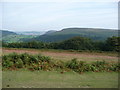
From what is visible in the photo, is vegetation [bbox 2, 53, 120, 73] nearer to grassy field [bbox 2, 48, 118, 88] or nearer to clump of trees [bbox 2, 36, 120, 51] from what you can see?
grassy field [bbox 2, 48, 118, 88]

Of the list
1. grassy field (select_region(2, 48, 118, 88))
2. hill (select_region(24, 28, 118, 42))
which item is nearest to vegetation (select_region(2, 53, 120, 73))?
grassy field (select_region(2, 48, 118, 88))

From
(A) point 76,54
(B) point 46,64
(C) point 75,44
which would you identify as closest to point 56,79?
(B) point 46,64

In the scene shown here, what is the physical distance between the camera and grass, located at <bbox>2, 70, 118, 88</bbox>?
2.56m

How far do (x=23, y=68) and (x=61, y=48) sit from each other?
1.71 m

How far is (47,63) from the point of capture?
371 cm

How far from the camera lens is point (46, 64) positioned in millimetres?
3631

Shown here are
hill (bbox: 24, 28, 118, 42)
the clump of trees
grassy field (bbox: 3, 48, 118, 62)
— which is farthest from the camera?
hill (bbox: 24, 28, 118, 42)

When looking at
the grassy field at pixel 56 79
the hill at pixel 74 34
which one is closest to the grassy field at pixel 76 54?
the hill at pixel 74 34

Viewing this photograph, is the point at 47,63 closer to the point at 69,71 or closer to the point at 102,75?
the point at 69,71

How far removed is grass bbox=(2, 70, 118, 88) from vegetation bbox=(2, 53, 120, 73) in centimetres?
20

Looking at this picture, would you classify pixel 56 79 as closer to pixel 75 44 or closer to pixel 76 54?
pixel 76 54

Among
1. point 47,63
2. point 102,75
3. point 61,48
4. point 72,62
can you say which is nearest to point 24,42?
point 61,48

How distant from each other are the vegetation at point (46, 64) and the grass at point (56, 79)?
20 centimetres

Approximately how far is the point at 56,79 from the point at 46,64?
0.80 metres
